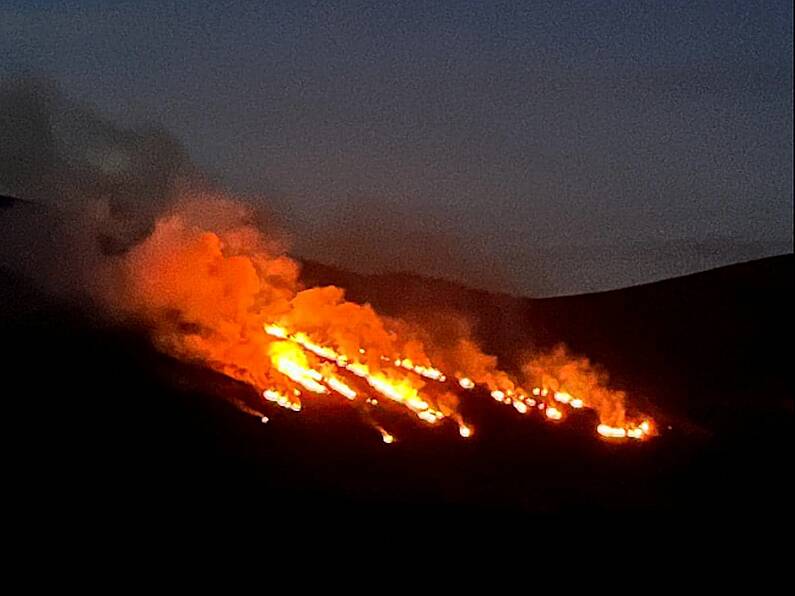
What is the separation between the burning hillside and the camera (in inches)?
1115

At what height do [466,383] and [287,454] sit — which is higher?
[466,383]

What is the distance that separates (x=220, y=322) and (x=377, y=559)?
8754 millimetres

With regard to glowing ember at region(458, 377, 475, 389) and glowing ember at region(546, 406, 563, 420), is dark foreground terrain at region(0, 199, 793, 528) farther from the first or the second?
glowing ember at region(458, 377, 475, 389)

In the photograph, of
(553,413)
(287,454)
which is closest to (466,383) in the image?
(553,413)

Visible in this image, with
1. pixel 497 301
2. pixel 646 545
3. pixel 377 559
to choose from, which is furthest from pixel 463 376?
pixel 497 301

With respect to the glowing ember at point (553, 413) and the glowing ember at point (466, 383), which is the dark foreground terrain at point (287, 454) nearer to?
the glowing ember at point (553, 413)

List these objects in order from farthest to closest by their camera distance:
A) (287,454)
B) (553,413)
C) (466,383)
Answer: (466,383) → (553,413) → (287,454)

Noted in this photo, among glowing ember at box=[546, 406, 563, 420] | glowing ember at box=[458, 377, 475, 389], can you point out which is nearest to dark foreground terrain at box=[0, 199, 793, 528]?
glowing ember at box=[546, 406, 563, 420]

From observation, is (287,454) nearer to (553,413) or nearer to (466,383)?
(466,383)

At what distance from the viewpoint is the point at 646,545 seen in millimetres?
26391

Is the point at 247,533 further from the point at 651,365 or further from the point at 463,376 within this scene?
the point at 651,365

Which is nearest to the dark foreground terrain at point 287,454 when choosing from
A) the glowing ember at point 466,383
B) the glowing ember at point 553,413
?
the glowing ember at point 553,413

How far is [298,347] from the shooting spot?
1157 inches

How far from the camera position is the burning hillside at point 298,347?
92.9 ft
